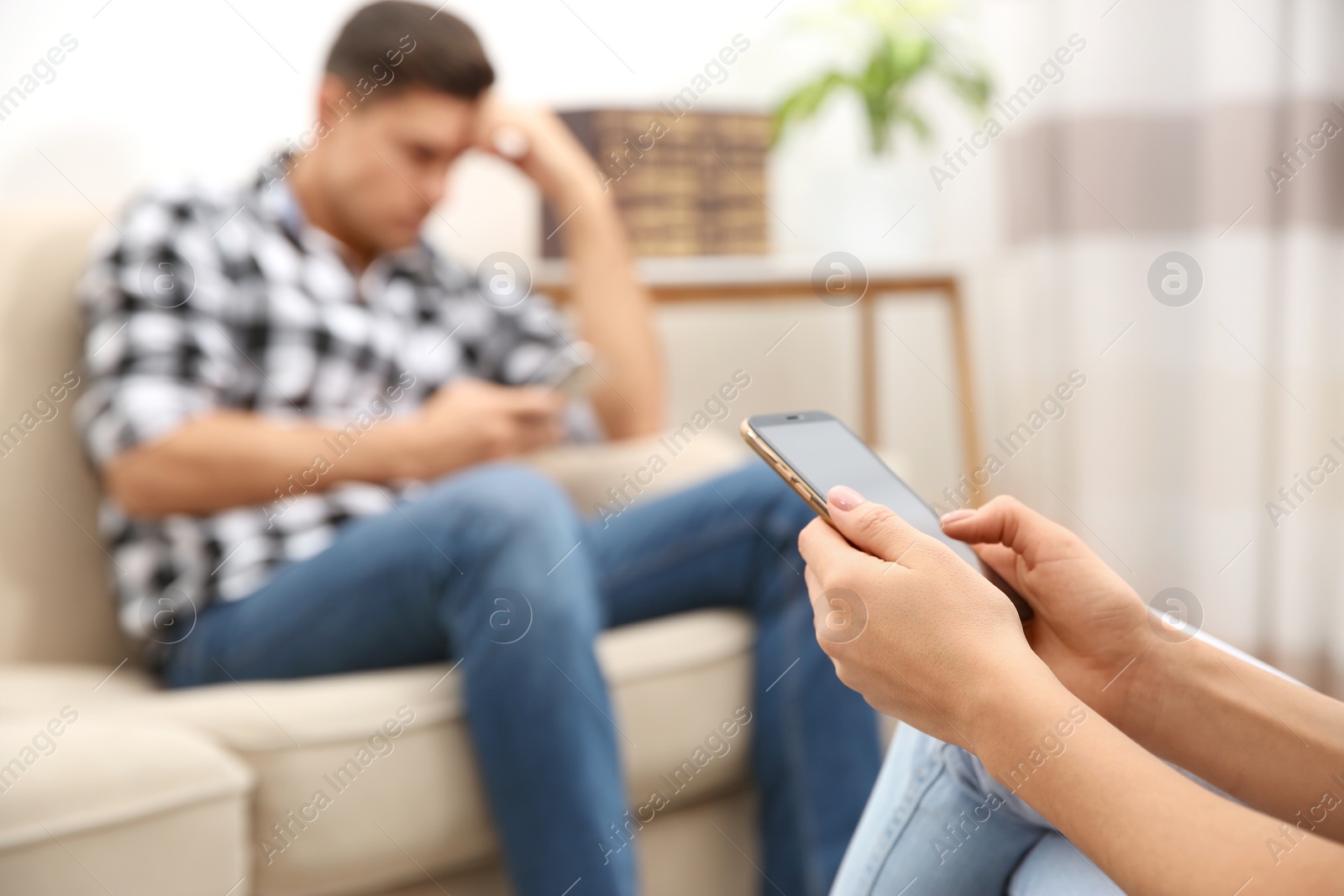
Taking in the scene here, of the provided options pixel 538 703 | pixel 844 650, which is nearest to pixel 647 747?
pixel 538 703

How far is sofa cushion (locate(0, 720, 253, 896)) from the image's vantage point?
593mm

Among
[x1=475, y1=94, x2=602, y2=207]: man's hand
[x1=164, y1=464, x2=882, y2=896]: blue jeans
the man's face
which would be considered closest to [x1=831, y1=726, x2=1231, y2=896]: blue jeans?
[x1=164, y1=464, x2=882, y2=896]: blue jeans

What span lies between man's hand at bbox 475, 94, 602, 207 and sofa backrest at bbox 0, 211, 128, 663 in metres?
0.50

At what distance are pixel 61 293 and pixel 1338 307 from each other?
1511 mm

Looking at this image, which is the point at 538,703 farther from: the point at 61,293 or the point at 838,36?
the point at 838,36

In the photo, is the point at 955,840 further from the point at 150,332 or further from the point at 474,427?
the point at 150,332

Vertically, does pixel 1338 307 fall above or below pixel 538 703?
above

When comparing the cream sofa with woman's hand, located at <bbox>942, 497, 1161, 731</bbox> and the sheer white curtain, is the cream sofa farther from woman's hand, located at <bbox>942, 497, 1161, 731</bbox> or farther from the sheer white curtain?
the sheer white curtain

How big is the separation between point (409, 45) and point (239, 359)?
358 millimetres

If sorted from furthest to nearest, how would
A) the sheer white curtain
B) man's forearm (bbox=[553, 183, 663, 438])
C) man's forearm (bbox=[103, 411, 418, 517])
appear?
the sheer white curtain
man's forearm (bbox=[553, 183, 663, 438])
man's forearm (bbox=[103, 411, 418, 517])

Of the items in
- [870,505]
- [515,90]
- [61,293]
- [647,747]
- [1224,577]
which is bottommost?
[1224,577]

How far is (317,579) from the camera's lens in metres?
0.80

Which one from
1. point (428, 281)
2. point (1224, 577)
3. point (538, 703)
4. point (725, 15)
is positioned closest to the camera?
point (538, 703)

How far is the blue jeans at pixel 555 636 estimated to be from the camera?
0.72 meters
